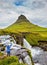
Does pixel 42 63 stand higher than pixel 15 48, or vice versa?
pixel 15 48

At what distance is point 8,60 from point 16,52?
13482 millimetres

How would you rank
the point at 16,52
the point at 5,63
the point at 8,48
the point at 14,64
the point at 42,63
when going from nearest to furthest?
1. the point at 14,64
2. the point at 5,63
3. the point at 8,48
4. the point at 16,52
5. the point at 42,63

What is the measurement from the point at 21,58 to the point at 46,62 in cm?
1930

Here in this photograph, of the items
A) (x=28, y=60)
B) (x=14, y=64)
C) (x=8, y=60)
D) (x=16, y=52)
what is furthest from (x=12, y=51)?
(x=14, y=64)

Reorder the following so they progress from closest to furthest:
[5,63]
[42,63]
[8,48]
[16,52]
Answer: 1. [5,63]
2. [8,48]
3. [16,52]
4. [42,63]

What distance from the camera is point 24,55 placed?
3831cm

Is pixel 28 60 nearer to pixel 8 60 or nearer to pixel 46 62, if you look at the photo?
pixel 8 60

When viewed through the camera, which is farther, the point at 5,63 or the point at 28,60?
the point at 28,60

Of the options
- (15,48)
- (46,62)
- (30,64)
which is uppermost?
(15,48)

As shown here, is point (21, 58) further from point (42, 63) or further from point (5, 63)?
point (42, 63)

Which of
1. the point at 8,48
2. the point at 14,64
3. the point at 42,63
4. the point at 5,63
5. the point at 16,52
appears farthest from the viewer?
the point at 42,63

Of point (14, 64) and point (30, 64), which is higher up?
point (14, 64)

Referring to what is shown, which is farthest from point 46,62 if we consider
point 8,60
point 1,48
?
point 8,60

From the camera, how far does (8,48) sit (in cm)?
3628
